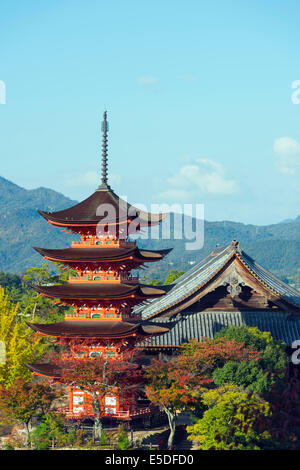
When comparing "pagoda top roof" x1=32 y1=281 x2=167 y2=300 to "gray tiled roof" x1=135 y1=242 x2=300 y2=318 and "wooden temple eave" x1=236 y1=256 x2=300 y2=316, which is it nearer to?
"gray tiled roof" x1=135 y1=242 x2=300 y2=318

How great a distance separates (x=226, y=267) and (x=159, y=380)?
10617 mm

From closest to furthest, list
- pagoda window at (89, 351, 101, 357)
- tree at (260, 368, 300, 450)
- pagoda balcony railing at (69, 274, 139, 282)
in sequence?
1. tree at (260, 368, 300, 450)
2. pagoda window at (89, 351, 101, 357)
3. pagoda balcony railing at (69, 274, 139, 282)

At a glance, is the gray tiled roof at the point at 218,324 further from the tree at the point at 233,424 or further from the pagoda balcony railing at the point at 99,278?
the tree at the point at 233,424

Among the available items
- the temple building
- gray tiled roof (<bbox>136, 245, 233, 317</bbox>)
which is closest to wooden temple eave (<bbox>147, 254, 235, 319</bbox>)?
the temple building

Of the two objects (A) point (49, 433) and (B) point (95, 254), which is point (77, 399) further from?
(B) point (95, 254)

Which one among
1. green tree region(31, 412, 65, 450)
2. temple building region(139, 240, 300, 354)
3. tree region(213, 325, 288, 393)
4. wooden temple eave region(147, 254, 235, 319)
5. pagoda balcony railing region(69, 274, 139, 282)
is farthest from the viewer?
wooden temple eave region(147, 254, 235, 319)

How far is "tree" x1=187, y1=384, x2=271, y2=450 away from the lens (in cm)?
3147

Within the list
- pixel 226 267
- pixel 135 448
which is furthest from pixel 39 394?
pixel 226 267

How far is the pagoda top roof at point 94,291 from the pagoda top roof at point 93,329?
1447 mm

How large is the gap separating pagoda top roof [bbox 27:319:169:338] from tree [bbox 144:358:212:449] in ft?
6.84

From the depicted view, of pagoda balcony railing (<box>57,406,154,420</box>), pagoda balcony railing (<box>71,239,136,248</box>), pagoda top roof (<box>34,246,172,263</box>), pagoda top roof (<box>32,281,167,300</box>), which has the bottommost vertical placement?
pagoda balcony railing (<box>57,406,154,420</box>)

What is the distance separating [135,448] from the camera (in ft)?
108

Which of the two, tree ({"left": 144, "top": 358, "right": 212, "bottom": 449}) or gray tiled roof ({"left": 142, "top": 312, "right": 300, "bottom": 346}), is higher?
gray tiled roof ({"left": 142, "top": 312, "right": 300, "bottom": 346})

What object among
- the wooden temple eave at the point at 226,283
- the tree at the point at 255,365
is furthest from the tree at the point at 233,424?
the wooden temple eave at the point at 226,283
